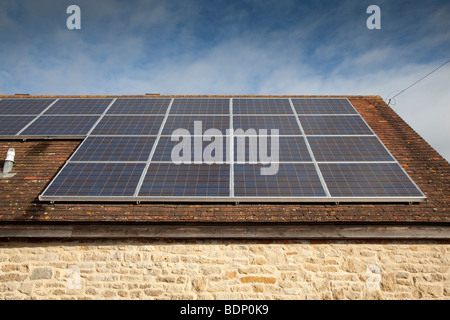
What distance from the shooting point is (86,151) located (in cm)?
786

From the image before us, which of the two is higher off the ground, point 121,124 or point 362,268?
point 121,124

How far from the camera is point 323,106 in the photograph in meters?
10.2

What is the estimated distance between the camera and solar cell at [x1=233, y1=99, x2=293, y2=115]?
32.4 feet

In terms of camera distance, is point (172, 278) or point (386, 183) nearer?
point (172, 278)

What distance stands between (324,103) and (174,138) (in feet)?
19.7

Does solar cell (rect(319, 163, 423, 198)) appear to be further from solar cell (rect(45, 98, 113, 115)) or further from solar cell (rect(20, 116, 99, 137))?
solar cell (rect(45, 98, 113, 115))

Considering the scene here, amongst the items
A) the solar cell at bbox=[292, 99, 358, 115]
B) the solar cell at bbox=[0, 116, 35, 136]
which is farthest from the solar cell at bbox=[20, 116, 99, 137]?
the solar cell at bbox=[292, 99, 358, 115]

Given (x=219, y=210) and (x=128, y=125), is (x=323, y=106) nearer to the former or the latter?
(x=219, y=210)

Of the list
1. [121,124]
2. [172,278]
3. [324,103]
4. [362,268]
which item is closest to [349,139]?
[324,103]

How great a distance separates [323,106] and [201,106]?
4.61 meters
